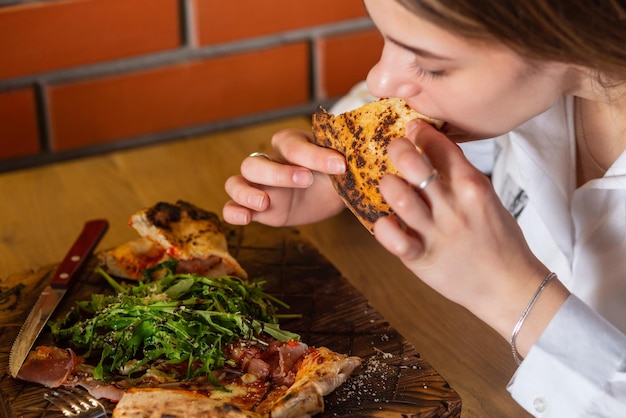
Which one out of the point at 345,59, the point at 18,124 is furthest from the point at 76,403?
the point at 345,59

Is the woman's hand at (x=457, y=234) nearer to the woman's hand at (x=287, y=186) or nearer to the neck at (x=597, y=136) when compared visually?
the woman's hand at (x=287, y=186)

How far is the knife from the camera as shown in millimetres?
1165

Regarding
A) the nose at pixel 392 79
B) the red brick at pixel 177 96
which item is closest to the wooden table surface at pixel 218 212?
the red brick at pixel 177 96

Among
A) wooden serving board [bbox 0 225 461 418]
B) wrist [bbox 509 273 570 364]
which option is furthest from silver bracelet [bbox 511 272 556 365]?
wooden serving board [bbox 0 225 461 418]

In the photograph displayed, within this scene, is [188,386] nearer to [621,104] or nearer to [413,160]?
[413,160]

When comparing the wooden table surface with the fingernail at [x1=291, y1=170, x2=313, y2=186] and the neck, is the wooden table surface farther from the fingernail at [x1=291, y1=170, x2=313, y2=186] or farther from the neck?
the neck

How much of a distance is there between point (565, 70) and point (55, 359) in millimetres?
738

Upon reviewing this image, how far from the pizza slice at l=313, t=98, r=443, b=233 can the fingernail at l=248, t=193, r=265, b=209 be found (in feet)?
0.47

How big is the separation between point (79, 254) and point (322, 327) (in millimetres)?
401

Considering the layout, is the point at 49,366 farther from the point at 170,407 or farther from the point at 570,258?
the point at 570,258

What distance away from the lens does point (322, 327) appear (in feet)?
4.08

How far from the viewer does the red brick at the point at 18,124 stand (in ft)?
6.57

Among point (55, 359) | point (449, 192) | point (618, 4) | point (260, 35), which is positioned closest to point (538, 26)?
point (618, 4)

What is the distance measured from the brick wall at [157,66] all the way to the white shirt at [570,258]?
2.51 ft
